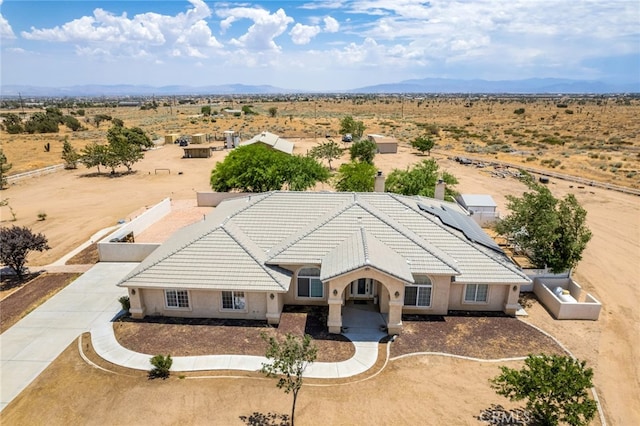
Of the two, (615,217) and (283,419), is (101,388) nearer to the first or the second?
(283,419)

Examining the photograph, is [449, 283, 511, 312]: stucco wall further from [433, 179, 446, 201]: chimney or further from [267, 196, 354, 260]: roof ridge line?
[433, 179, 446, 201]: chimney

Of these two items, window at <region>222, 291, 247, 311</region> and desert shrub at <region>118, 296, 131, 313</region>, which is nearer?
window at <region>222, 291, 247, 311</region>

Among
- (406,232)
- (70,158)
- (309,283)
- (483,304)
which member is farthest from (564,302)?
(70,158)

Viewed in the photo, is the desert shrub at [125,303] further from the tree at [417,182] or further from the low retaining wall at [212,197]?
the tree at [417,182]

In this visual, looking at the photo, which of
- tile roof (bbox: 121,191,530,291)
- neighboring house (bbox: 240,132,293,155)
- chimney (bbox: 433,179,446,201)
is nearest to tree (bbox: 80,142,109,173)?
neighboring house (bbox: 240,132,293,155)

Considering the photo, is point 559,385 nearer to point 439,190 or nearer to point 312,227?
point 312,227

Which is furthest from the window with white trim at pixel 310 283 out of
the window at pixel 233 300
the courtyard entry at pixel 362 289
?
the window at pixel 233 300
